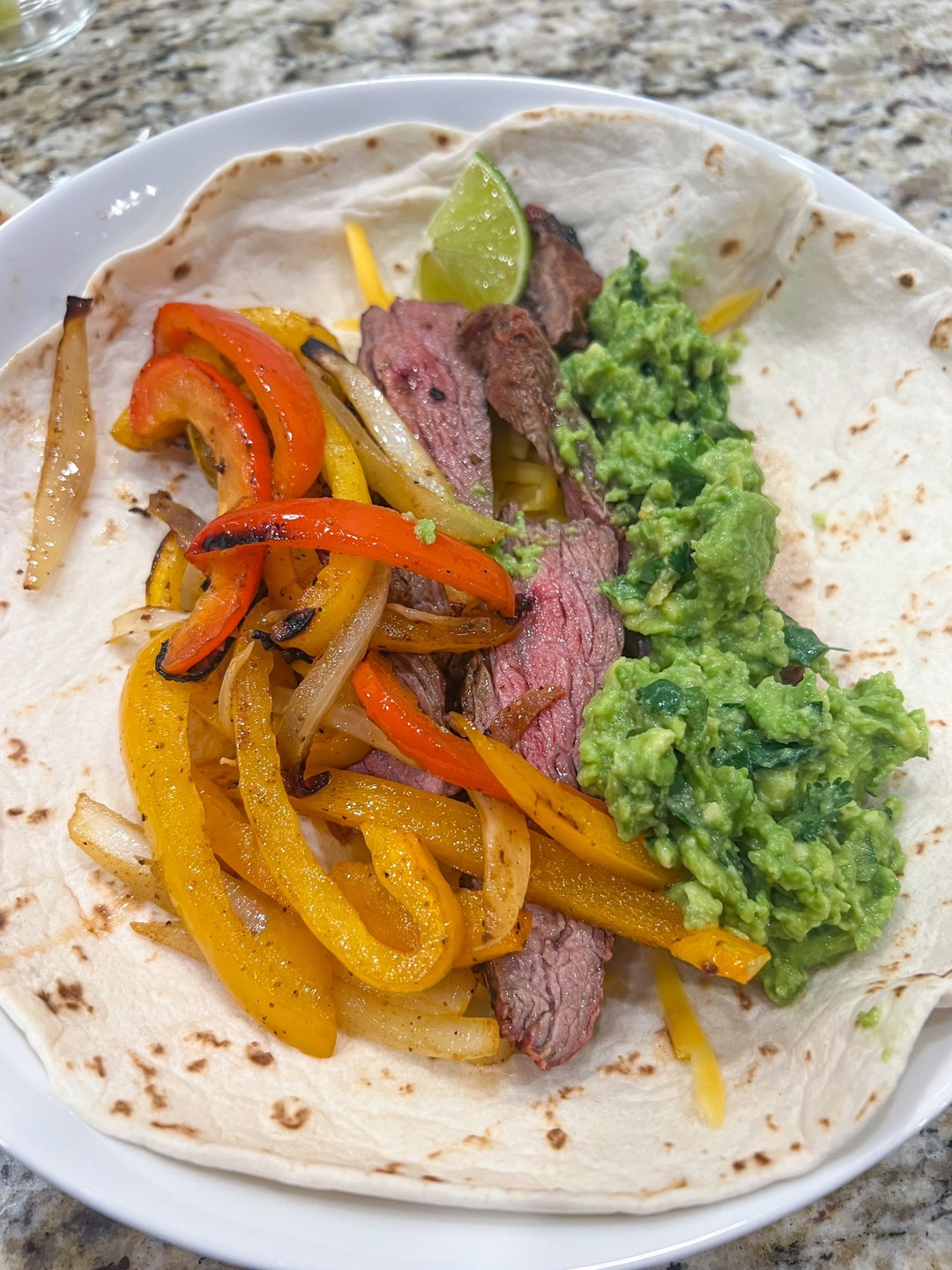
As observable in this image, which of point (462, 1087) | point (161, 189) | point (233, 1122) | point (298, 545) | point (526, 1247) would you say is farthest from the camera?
point (161, 189)

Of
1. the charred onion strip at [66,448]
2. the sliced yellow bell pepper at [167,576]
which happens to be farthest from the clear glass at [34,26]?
the sliced yellow bell pepper at [167,576]

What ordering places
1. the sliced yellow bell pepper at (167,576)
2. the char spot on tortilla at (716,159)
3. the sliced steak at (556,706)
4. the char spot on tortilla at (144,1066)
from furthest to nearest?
the char spot on tortilla at (716,159)
the sliced yellow bell pepper at (167,576)
the sliced steak at (556,706)
the char spot on tortilla at (144,1066)

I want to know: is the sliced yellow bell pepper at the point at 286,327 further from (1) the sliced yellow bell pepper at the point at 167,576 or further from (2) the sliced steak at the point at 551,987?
(2) the sliced steak at the point at 551,987

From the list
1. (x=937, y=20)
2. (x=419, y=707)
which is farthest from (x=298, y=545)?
(x=937, y=20)

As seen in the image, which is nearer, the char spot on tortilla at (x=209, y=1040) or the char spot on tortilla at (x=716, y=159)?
the char spot on tortilla at (x=209, y=1040)

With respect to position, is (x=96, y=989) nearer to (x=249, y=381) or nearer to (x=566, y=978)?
(x=566, y=978)

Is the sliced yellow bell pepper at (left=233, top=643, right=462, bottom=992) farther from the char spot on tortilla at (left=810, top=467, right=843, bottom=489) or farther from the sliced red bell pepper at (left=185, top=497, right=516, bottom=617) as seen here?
the char spot on tortilla at (left=810, top=467, right=843, bottom=489)

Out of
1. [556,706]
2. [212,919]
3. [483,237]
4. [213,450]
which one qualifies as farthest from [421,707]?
[483,237]
